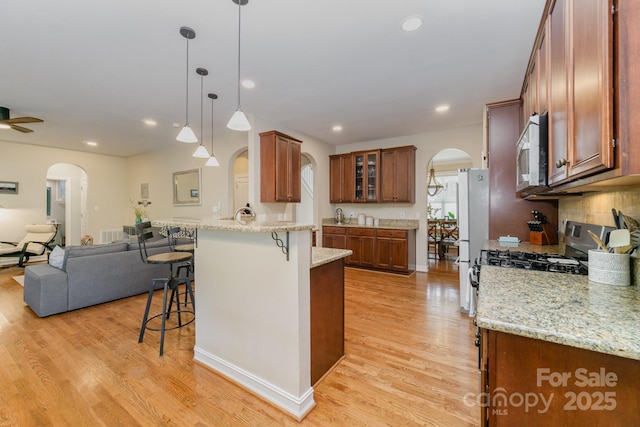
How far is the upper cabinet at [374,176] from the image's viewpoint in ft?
16.6

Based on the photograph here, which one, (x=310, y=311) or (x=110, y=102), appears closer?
(x=310, y=311)

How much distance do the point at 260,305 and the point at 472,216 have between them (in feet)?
8.75

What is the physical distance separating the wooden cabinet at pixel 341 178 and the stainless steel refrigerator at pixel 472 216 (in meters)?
2.60

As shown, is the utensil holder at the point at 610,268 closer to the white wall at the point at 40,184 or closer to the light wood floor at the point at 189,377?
the light wood floor at the point at 189,377

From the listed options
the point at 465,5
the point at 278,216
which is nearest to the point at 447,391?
the point at 465,5

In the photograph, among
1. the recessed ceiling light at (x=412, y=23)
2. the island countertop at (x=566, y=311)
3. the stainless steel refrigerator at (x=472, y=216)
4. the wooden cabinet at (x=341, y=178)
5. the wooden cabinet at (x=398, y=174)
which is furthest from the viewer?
the wooden cabinet at (x=341, y=178)

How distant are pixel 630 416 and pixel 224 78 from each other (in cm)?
349

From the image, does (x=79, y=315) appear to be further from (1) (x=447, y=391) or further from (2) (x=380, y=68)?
(2) (x=380, y=68)

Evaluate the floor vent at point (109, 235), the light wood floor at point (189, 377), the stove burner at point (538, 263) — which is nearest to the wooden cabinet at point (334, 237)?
the light wood floor at point (189, 377)

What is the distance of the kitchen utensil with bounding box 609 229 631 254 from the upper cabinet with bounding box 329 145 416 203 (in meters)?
3.73

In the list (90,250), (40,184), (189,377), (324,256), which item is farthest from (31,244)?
(324,256)

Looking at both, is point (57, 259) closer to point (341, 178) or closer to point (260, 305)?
point (260, 305)

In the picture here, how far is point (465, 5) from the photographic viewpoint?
185 centimetres

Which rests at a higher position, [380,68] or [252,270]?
[380,68]
